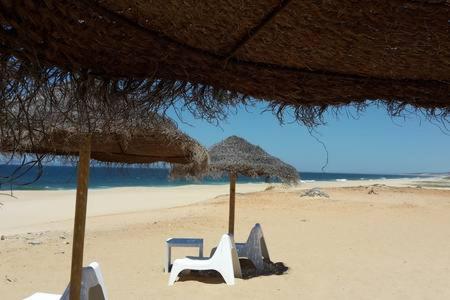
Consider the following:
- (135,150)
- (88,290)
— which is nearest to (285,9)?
(88,290)

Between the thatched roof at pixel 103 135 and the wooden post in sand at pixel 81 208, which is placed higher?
the thatched roof at pixel 103 135

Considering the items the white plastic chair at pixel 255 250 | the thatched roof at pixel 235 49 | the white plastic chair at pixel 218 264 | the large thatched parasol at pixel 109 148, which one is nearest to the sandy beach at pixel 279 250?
the white plastic chair at pixel 218 264

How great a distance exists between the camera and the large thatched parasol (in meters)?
3.45

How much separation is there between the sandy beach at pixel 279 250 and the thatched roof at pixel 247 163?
1398 mm

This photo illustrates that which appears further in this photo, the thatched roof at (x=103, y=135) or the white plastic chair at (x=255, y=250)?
the white plastic chair at (x=255, y=250)

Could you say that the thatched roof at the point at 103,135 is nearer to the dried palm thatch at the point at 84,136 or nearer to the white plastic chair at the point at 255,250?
the dried palm thatch at the point at 84,136

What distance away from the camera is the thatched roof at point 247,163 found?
7664 mm

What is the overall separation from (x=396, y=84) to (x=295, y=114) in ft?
1.55

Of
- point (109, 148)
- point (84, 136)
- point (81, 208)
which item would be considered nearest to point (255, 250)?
point (109, 148)

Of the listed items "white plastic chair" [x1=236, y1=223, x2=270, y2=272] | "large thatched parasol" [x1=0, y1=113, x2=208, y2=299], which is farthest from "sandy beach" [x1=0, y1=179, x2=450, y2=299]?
"large thatched parasol" [x1=0, y1=113, x2=208, y2=299]

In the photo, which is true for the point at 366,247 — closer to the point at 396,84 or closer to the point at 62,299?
the point at 62,299

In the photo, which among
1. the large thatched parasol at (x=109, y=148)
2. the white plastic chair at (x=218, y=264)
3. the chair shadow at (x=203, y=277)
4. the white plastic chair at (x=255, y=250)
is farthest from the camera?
the white plastic chair at (x=255, y=250)

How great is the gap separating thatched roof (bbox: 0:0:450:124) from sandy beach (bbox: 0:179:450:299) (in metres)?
3.84

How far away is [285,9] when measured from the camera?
4.94 feet
